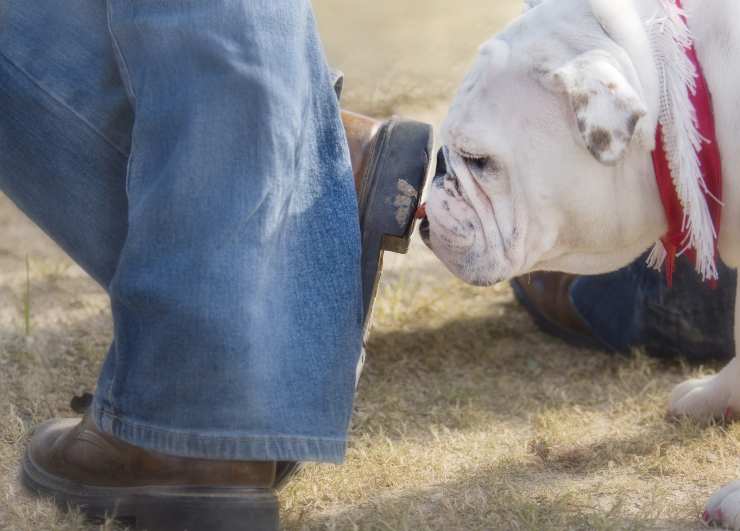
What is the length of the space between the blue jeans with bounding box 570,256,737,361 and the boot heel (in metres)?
1.00

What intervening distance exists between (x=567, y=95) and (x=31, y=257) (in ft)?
5.45

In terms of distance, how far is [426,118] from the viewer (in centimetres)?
330

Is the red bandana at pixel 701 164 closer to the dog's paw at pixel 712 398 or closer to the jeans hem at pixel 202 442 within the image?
the dog's paw at pixel 712 398

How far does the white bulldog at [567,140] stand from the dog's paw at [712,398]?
32 centimetres

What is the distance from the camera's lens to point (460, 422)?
6.12 ft

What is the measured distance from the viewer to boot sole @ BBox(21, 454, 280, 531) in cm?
138

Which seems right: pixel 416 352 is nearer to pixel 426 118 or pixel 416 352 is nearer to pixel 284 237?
pixel 284 237

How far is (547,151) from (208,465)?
0.60 meters

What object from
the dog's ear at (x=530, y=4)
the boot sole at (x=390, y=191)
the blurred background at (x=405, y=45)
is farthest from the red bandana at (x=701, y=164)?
the blurred background at (x=405, y=45)

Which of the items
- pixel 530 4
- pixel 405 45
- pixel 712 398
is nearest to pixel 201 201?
pixel 530 4

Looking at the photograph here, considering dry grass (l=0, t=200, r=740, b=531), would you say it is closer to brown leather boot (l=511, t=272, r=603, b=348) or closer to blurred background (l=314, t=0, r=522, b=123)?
brown leather boot (l=511, t=272, r=603, b=348)

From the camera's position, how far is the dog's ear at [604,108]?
4.34 ft

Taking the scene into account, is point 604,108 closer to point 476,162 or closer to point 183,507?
point 476,162

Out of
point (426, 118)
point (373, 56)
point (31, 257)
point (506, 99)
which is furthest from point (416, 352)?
point (373, 56)
